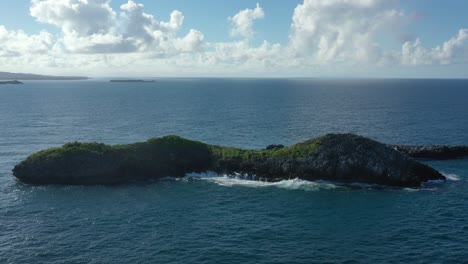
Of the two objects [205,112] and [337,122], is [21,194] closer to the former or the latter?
[337,122]

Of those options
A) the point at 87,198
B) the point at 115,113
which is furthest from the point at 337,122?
the point at 87,198

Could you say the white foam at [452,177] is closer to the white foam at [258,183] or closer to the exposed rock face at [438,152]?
the exposed rock face at [438,152]

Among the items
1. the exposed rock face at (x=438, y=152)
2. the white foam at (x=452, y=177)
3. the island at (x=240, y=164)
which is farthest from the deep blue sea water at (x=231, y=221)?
the exposed rock face at (x=438, y=152)

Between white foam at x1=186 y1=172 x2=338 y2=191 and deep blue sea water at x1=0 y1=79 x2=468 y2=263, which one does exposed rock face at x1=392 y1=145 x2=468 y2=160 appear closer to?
deep blue sea water at x1=0 y1=79 x2=468 y2=263

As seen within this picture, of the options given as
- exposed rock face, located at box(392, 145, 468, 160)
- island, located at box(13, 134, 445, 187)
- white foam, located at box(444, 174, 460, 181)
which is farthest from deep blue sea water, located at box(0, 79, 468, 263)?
exposed rock face, located at box(392, 145, 468, 160)

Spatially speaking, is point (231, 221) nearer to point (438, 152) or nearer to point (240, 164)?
point (240, 164)

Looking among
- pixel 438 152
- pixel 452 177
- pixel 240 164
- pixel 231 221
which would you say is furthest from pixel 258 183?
pixel 438 152
